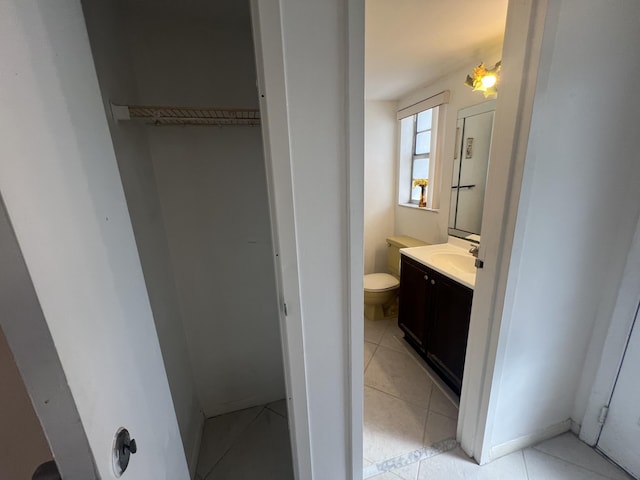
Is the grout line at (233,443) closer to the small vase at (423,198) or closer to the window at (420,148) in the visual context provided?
the small vase at (423,198)

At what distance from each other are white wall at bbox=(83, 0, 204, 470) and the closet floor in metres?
0.09

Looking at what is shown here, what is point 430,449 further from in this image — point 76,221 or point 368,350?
point 76,221

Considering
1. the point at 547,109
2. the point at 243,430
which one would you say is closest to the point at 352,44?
the point at 547,109

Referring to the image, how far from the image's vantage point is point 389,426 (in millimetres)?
1607

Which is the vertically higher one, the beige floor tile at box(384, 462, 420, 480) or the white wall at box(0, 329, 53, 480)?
the white wall at box(0, 329, 53, 480)

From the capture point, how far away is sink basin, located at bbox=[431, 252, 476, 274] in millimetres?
1850

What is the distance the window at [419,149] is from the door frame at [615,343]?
57.1 inches

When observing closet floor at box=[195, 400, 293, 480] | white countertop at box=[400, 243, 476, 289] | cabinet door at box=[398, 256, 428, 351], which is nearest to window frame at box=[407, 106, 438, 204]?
white countertop at box=[400, 243, 476, 289]

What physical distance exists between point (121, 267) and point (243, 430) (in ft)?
4.92

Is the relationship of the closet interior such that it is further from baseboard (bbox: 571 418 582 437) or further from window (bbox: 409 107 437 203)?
window (bbox: 409 107 437 203)

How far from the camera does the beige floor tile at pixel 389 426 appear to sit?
1468 mm

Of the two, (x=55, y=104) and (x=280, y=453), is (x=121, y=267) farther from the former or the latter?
(x=280, y=453)

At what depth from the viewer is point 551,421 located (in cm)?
148

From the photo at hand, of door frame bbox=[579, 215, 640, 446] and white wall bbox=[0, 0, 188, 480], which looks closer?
white wall bbox=[0, 0, 188, 480]
